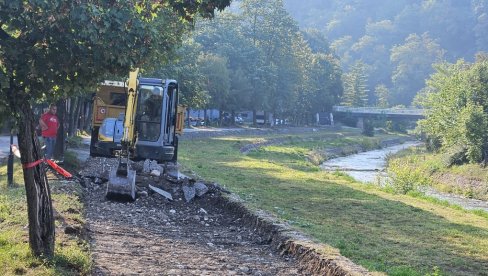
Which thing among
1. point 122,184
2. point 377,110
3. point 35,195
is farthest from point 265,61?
point 35,195

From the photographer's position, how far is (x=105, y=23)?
7867mm

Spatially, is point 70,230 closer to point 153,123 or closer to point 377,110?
point 153,123

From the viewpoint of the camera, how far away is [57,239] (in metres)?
10.1

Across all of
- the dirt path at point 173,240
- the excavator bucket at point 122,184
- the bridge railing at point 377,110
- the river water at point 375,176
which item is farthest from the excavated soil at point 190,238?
the bridge railing at point 377,110

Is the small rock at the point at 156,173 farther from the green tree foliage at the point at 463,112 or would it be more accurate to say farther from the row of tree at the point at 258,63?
the row of tree at the point at 258,63

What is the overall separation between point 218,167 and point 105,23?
21.5m

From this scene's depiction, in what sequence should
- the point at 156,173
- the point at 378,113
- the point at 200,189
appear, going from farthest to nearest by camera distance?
the point at 378,113 → the point at 156,173 → the point at 200,189

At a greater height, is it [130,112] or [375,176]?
[130,112]

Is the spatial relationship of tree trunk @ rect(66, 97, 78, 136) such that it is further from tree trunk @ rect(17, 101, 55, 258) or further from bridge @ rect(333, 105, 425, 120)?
bridge @ rect(333, 105, 425, 120)

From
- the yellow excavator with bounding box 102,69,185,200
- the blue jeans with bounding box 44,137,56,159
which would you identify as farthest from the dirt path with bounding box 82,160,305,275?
the yellow excavator with bounding box 102,69,185,200

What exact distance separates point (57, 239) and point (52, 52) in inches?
122

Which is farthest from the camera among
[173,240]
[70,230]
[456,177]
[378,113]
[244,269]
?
[378,113]

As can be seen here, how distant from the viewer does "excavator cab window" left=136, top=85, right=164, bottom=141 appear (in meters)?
21.1

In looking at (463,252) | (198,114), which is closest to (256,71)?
(198,114)
